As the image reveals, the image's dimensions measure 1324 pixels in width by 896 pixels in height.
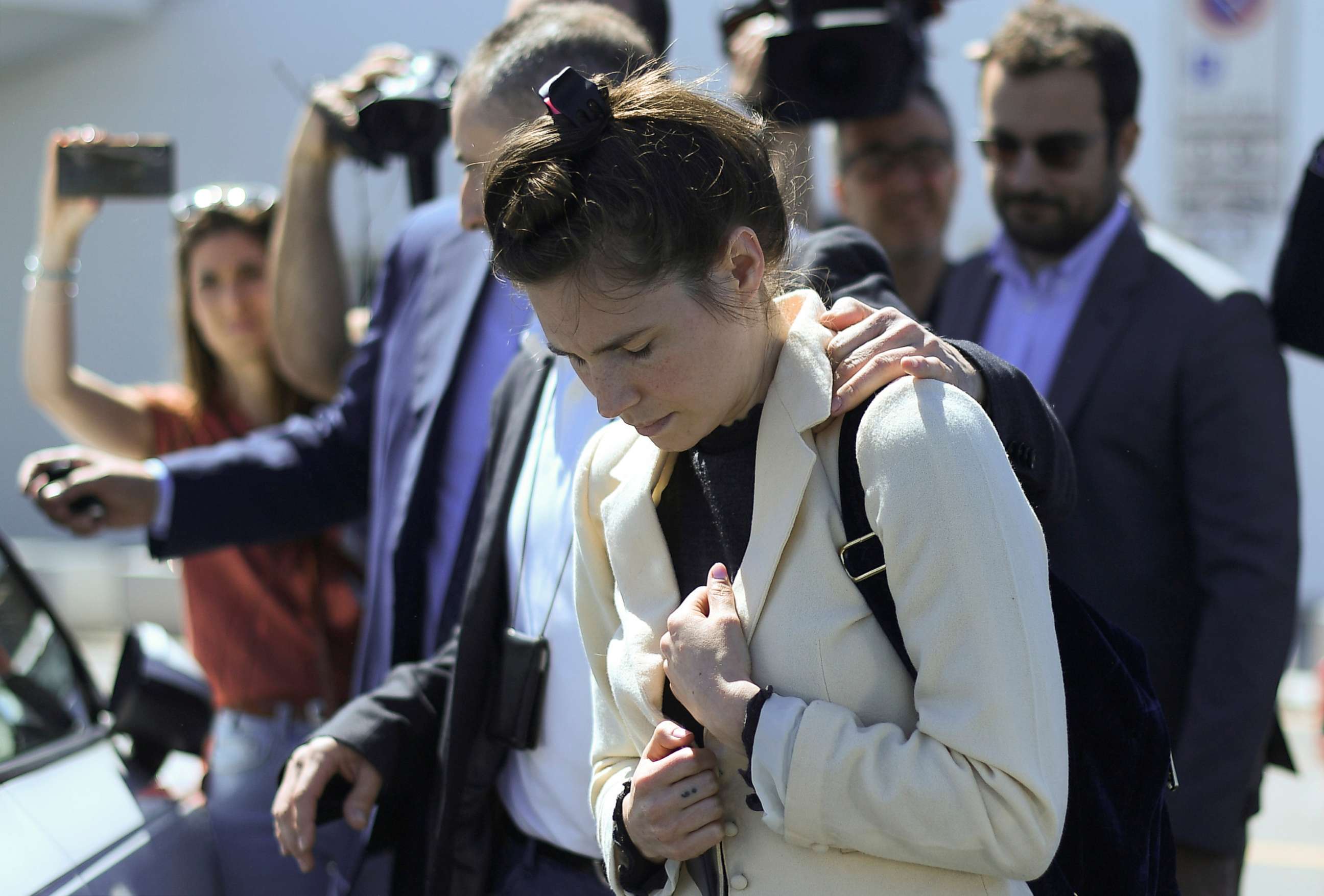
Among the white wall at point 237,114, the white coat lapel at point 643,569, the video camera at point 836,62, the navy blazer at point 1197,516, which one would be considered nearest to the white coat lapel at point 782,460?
the white coat lapel at point 643,569

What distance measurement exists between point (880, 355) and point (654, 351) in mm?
210

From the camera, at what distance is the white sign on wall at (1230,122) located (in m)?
7.77

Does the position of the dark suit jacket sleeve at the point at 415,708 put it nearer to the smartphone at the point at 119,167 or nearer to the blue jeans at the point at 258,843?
the blue jeans at the point at 258,843

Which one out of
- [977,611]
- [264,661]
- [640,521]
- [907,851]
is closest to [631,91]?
[640,521]

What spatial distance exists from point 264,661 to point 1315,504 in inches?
→ 271

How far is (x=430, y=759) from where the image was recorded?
1918 mm

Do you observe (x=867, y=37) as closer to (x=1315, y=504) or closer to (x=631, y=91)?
(x=631, y=91)

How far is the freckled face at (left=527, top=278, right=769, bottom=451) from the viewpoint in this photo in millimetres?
1279

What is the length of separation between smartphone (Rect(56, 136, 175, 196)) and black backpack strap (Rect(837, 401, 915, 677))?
85.3 inches

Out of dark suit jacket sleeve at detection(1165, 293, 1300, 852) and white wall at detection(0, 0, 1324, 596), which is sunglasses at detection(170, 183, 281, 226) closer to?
dark suit jacket sleeve at detection(1165, 293, 1300, 852)

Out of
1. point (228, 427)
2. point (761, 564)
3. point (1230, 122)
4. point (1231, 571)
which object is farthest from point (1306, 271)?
point (1230, 122)

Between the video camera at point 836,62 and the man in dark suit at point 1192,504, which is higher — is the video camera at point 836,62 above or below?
above

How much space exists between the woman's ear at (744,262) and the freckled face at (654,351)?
3cm

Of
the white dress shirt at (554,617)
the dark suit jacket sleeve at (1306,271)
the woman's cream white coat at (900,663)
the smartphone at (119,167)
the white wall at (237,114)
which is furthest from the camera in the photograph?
the white wall at (237,114)
